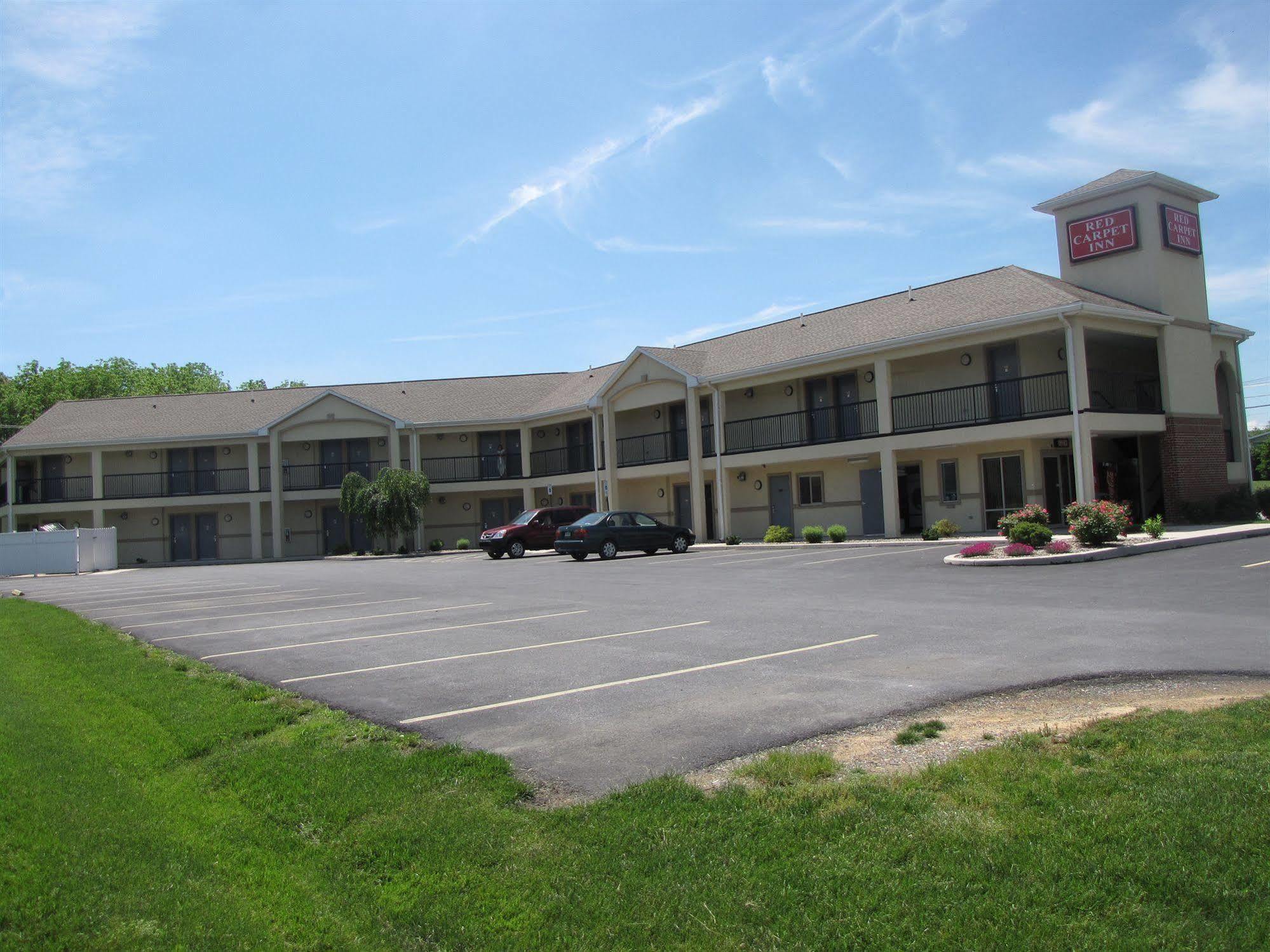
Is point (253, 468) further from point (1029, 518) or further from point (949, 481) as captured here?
point (1029, 518)

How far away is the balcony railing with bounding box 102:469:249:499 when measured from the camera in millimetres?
43375

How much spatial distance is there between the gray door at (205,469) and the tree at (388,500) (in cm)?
736

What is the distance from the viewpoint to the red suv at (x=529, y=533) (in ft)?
106

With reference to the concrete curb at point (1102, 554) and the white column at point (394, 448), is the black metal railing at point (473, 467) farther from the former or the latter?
the concrete curb at point (1102, 554)

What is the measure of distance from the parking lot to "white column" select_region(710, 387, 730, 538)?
12.8 m

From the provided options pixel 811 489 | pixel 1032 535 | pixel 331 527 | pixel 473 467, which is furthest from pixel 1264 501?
pixel 331 527

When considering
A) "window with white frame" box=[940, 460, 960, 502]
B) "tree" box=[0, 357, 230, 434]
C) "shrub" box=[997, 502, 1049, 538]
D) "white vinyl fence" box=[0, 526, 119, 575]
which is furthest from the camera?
"tree" box=[0, 357, 230, 434]

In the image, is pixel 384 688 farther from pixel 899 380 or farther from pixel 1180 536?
pixel 899 380

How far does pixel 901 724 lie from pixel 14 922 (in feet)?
16.5

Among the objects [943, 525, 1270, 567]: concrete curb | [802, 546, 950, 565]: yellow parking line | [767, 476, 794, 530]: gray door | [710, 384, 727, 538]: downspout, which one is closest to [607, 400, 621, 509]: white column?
[710, 384, 727, 538]: downspout

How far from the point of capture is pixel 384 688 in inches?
329

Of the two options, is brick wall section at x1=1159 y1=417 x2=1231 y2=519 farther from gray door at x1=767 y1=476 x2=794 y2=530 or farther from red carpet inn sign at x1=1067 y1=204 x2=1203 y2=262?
gray door at x1=767 y1=476 x2=794 y2=530

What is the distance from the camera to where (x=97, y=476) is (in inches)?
1682

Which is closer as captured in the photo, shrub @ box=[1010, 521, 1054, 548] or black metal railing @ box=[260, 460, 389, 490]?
shrub @ box=[1010, 521, 1054, 548]
